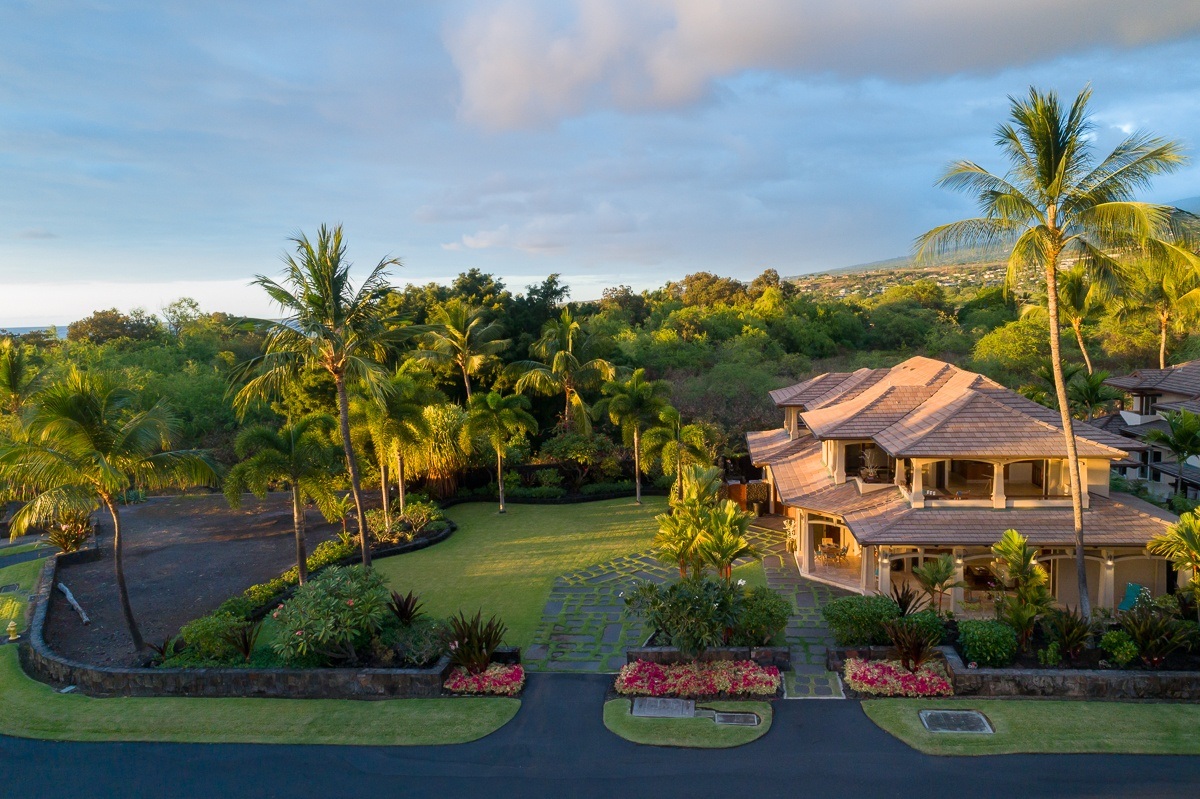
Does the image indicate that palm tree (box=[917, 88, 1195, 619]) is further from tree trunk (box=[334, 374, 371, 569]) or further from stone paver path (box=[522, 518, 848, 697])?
tree trunk (box=[334, 374, 371, 569])

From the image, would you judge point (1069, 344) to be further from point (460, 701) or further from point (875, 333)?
point (460, 701)

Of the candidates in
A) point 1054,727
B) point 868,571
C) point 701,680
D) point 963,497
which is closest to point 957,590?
point 868,571

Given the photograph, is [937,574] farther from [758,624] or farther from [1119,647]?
[758,624]

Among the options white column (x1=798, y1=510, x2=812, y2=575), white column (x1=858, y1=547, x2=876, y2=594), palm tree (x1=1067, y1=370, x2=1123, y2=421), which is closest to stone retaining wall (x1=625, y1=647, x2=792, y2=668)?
white column (x1=858, y1=547, x2=876, y2=594)

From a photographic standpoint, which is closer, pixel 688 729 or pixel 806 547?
pixel 688 729

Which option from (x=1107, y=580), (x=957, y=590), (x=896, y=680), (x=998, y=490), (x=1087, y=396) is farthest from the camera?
(x=1087, y=396)

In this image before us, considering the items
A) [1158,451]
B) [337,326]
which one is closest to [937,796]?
[337,326]
